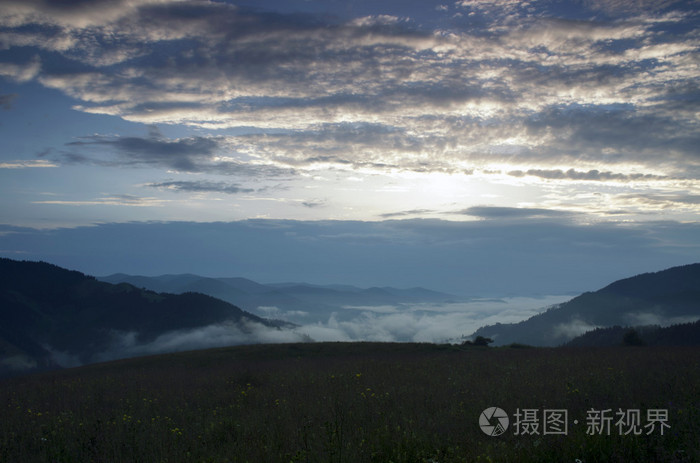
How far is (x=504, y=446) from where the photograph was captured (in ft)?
24.8

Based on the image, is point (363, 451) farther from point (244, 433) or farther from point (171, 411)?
point (171, 411)

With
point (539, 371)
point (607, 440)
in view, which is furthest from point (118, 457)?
point (539, 371)

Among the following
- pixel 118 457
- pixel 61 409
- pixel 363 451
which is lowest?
pixel 61 409

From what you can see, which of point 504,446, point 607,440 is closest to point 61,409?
point 504,446

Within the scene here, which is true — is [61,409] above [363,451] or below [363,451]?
below

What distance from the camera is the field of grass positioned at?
752 centimetres

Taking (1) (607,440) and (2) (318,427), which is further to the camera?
(2) (318,427)

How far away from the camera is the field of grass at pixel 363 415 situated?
296 inches

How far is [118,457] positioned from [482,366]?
14271 mm

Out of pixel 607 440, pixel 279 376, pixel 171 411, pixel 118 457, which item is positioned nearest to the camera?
pixel 607 440

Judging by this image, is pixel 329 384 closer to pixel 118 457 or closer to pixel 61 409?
pixel 118 457

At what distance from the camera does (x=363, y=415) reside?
10258 mm

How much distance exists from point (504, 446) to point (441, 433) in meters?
1.38

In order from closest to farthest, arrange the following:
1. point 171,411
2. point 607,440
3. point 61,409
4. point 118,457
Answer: point 607,440 < point 118,457 < point 171,411 < point 61,409
